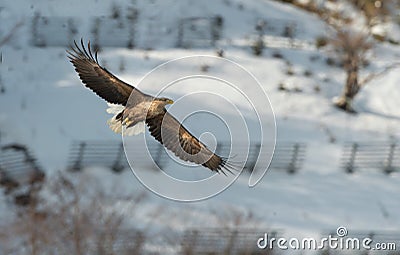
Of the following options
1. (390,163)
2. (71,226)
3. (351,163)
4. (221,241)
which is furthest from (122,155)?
(390,163)

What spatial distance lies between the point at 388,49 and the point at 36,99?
36.3 feet

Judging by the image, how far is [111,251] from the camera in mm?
12984

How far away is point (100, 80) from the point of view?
690 centimetres

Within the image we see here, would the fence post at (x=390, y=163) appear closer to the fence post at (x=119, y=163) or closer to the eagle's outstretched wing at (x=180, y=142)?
the fence post at (x=119, y=163)

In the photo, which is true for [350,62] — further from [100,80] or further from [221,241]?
[100,80]

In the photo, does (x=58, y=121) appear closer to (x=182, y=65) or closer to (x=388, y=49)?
(x=182, y=65)

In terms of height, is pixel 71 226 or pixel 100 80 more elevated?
pixel 100 80

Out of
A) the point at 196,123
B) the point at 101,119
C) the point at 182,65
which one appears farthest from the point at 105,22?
the point at 196,123

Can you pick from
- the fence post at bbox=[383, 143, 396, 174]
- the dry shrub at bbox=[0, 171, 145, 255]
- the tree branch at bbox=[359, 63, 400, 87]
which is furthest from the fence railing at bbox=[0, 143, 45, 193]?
the tree branch at bbox=[359, 63, 400, 87]

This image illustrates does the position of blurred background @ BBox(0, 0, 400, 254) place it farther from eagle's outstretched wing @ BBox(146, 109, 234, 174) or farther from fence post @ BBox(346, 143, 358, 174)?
eagle's outstretched wing @ BBox(146, 109, 234, 174)

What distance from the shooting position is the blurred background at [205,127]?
1430 centimetres

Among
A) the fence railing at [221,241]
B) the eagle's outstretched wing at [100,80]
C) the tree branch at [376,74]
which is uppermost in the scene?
the eagle's outstretched wing at [100,80]

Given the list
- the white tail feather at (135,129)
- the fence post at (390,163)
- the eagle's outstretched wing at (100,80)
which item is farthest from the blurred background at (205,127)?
the white tail feather at (135,129)

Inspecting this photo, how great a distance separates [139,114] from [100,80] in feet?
2.16
